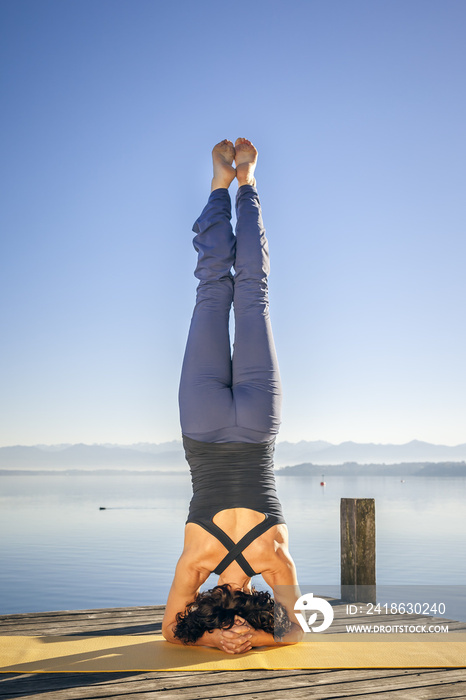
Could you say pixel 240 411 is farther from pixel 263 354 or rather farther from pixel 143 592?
pixel 143 592

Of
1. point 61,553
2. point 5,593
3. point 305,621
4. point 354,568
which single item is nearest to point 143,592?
point 5,593

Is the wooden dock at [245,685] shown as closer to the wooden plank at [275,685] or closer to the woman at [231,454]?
the wooden plank at [275,685]

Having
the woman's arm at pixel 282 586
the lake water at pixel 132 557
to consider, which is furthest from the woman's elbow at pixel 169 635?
the lake water at pixel 132 557

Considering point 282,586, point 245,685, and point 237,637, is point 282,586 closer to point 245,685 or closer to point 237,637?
point 237,637

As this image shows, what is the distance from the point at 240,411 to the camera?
328cm

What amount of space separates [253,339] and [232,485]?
0.78 metres

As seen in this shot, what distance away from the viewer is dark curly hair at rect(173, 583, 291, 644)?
9.67 feet

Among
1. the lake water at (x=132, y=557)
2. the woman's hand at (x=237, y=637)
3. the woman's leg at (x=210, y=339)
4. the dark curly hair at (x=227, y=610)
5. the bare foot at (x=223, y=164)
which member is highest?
the bare foot at (x=223, y=164)

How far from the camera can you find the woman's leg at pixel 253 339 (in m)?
3.30

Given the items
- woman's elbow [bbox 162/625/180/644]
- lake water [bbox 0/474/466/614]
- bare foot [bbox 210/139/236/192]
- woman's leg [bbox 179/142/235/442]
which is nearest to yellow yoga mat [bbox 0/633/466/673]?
woman's elbow [bbox 162/625/180/644]

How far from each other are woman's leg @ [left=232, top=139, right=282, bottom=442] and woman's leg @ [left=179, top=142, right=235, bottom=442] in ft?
0.19

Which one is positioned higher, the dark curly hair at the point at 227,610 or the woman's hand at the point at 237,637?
the dark curly hair at the point at 227,610

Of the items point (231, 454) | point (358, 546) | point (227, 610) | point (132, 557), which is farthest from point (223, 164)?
point (132, 557)

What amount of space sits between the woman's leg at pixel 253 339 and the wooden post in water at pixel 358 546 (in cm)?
215
